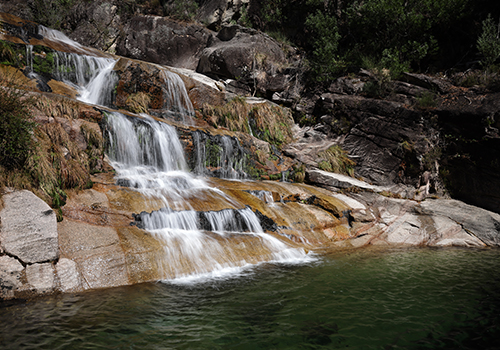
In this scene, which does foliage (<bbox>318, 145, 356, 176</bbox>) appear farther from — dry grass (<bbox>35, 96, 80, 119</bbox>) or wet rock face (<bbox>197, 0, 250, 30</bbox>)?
wet rock face (<bbox>197, 0, 250, 30</bbox>)

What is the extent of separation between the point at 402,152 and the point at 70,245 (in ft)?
39.7

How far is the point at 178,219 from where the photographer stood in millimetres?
6551

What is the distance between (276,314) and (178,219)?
349cm

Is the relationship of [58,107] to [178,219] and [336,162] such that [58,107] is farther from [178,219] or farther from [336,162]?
[336,162]

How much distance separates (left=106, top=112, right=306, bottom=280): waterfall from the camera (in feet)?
19.0

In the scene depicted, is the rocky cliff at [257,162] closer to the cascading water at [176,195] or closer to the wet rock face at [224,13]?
the cascading water at [176,195]

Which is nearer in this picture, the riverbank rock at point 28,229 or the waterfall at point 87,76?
the riverbank rock at point 28,229

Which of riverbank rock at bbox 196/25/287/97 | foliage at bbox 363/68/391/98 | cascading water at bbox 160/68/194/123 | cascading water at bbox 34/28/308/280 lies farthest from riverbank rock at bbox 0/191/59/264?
foliage at bbox 363/68/391/98

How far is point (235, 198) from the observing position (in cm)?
808

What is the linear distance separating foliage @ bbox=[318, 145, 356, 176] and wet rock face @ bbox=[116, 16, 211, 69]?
12214 millimetres

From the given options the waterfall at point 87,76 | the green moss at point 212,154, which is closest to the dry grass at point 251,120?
the green moss at point 212,154

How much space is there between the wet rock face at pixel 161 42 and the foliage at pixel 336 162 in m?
12.2

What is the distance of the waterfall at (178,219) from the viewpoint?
5777 millimetres

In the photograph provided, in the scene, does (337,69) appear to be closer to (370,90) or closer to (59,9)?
(370,90)
